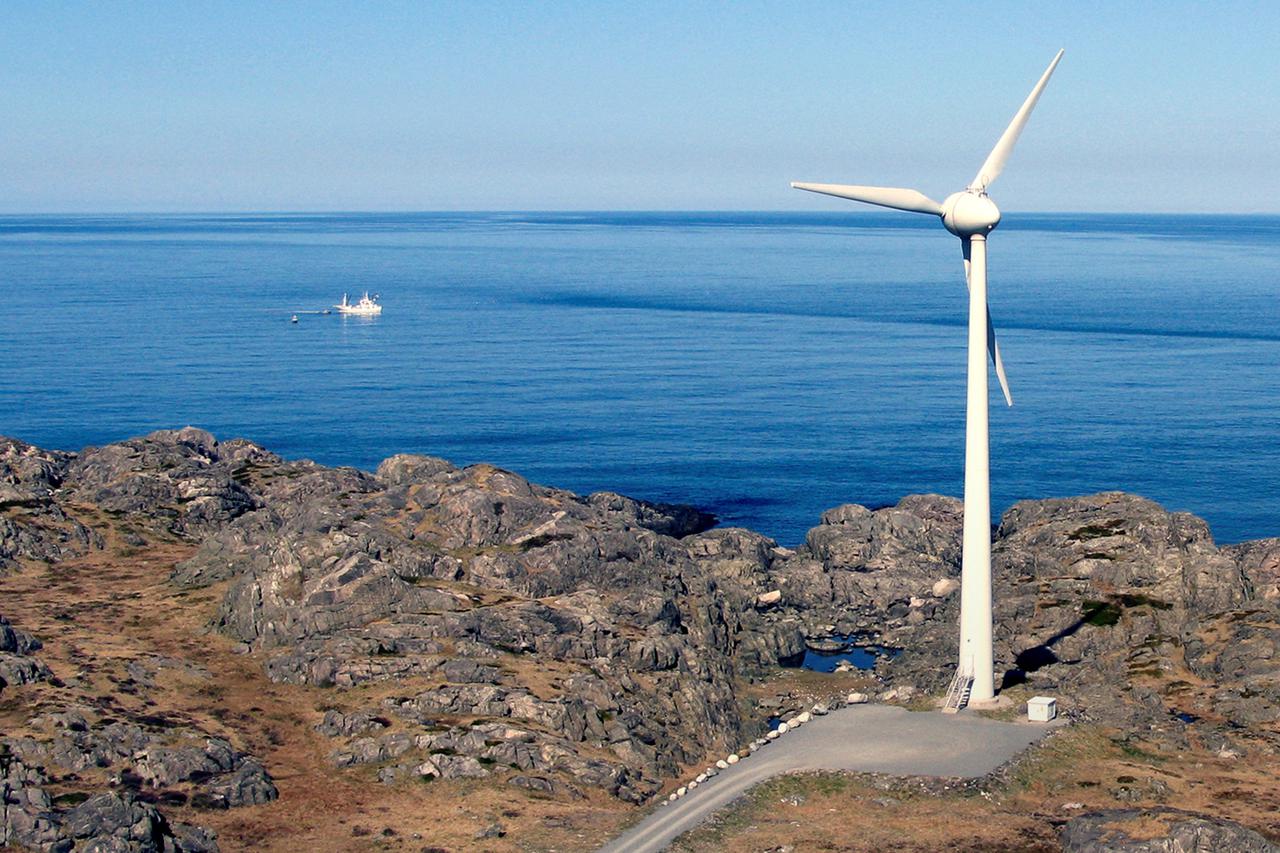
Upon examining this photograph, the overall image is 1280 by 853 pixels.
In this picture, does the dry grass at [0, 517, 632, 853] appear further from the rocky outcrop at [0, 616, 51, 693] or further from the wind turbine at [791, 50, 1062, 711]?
the wind turbine at [791, 50, 1062, 711]

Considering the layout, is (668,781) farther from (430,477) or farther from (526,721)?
(430,477)

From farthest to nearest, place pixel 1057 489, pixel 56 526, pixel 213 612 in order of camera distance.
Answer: pixel 1057 489 → pixel 56 526 → pixel 213 612

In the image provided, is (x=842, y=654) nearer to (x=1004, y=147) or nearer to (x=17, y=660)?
(x=1004, y=147)

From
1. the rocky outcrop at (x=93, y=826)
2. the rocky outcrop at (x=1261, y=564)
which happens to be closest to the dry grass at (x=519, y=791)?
the rocky outcrop at (x=93, y=826)

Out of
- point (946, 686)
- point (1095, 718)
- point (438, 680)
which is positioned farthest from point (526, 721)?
point (1095, 718)

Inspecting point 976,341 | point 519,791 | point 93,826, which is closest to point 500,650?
point 519,791
